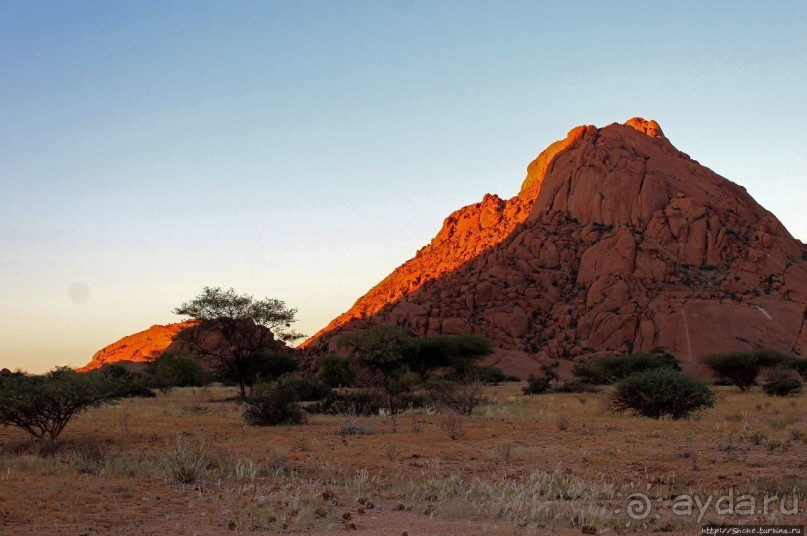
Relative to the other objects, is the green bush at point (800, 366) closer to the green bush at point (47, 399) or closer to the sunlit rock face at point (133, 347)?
the green bush at point (47, 399)

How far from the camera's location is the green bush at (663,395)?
84.4 ft

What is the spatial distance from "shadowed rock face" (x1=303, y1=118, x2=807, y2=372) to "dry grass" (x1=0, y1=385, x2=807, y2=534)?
55881 mm

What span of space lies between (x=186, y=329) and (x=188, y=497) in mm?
32560

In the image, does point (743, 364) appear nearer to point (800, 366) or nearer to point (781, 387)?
point (800, 366)

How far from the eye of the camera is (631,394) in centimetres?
2708

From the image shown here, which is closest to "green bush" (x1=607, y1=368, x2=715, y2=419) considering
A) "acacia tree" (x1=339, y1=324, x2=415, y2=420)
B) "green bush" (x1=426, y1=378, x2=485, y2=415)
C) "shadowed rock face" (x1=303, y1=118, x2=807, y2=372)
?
"green bush" (x1=426, y1=378, x2=485, y2=415)

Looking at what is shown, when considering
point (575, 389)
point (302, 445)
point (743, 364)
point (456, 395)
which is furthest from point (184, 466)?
point (743, 364)

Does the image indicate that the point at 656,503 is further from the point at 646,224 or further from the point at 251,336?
the point at 646,224

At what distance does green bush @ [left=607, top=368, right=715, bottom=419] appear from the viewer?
84.4 feet

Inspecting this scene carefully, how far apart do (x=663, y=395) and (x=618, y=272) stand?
2329 inches

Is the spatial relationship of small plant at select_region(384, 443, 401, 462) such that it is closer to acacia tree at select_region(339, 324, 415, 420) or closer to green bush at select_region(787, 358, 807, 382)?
acacia tree at select_region(339, 324, 415, 420)

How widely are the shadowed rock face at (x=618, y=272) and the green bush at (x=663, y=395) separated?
156ft

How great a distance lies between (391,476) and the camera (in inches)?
553

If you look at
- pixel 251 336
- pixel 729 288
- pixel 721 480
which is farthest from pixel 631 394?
pixel 729 288
